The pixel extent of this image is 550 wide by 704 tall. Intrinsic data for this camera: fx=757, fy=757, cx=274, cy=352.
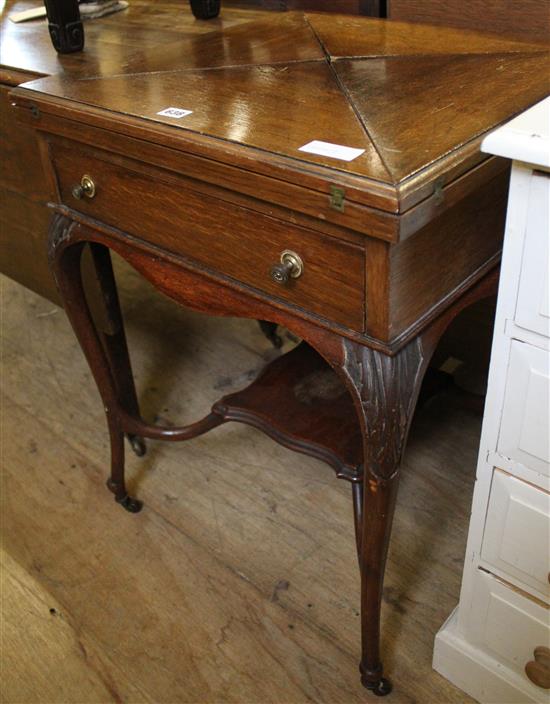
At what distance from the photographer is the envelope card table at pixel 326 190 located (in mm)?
716

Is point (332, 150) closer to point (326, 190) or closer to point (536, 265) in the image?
point (326, 190)

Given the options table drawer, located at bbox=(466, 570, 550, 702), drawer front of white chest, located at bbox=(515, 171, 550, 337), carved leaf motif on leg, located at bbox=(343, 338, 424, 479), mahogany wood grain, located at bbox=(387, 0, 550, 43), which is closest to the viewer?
drawer front of white chest, located at bbox=(515, 171, 550, 337)

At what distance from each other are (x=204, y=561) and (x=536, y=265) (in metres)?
0.86

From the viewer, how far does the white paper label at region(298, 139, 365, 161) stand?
0.71 meters

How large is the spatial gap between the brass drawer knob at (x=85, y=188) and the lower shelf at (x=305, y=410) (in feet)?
1.28

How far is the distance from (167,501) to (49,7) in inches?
35.0

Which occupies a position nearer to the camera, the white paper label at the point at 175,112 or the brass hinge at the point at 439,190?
the brass hinge at the point at 439,190

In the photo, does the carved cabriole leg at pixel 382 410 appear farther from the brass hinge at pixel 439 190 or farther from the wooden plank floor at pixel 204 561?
the wooden plank floor at pixel 204 561

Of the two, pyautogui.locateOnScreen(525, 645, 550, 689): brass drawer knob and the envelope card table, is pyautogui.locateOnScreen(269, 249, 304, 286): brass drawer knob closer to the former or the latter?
the envelope card table

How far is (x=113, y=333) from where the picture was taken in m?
1.37

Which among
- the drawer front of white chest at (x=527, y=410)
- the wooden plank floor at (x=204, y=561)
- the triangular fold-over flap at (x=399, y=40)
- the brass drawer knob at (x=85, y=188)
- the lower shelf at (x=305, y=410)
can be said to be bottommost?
the wooden plank floor at (x=204, y=561)

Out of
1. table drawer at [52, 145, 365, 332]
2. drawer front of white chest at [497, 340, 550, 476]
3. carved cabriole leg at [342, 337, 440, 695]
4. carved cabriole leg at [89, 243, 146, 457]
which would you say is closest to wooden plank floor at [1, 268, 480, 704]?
carved cabriole leg at [89, 243, 146, 457]

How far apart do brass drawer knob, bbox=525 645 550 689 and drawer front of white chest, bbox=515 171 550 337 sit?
444 mm

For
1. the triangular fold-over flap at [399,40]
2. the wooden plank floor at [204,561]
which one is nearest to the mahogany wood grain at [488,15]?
the triangular fold-over flap at [399,40]
